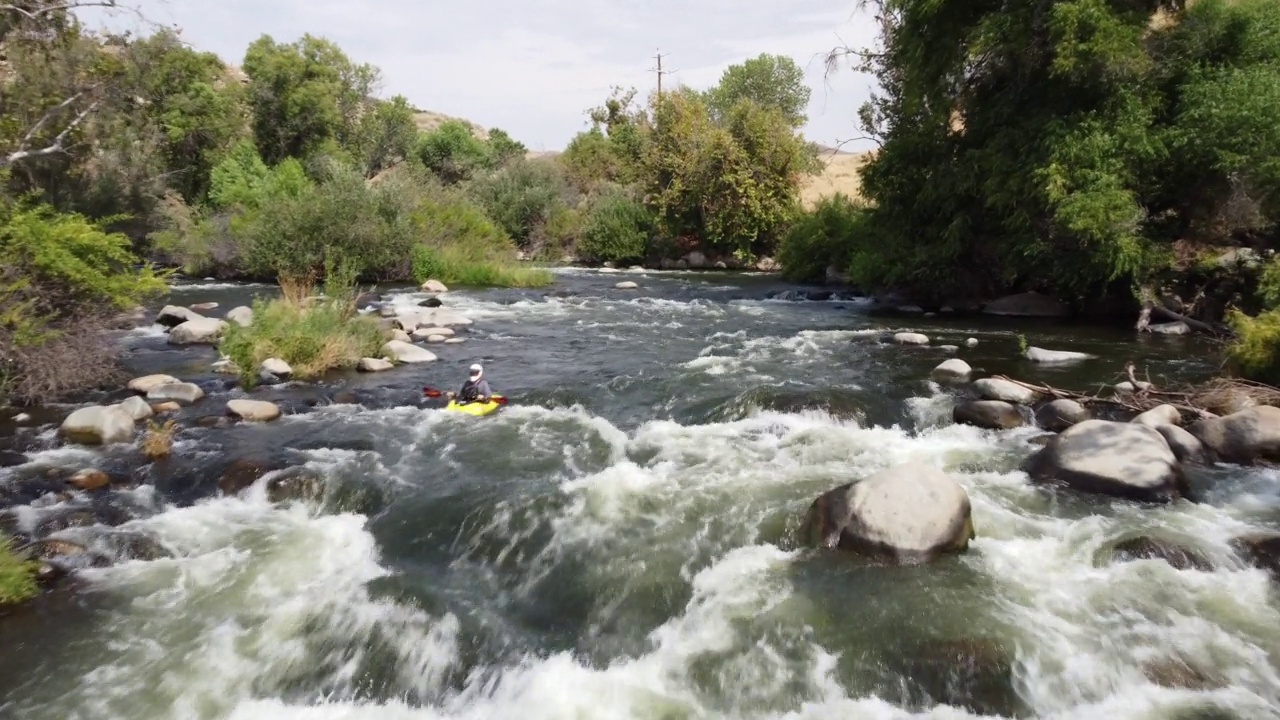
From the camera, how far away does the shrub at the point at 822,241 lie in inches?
1101

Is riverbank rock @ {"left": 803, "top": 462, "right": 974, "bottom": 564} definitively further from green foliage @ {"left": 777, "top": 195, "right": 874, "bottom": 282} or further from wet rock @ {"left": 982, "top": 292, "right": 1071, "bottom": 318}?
green foliage @ {"left": 777, "top": 195, "right": 874, "bottom": 282}

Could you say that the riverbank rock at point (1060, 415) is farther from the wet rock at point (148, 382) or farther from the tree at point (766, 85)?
the tree at point (766, 85)

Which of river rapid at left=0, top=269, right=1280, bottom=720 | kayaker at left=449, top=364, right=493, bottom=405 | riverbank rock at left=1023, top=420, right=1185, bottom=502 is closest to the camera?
river rapid at left=0, top=269, right=1280, bottom=720

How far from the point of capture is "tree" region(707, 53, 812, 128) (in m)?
70.3

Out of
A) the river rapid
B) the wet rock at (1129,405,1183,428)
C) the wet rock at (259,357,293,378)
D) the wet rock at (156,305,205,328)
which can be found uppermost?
the wet rock at (156,305,205,328)

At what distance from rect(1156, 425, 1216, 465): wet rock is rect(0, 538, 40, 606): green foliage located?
11.5 m

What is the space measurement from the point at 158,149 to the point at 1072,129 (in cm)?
3853

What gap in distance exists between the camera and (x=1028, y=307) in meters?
20.1

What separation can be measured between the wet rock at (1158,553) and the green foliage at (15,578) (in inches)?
366

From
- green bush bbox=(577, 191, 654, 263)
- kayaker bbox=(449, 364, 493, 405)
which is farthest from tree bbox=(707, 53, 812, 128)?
kayaker bbox=(449, 364, 493, 405)

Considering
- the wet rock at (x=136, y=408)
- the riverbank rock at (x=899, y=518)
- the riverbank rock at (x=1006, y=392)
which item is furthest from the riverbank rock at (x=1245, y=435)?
the wet rock at (x=136, y=408)

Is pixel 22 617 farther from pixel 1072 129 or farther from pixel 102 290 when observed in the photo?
pixel 1072 129

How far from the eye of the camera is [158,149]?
37.7 m

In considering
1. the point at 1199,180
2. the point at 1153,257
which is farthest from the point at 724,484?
the point at 1199,180
